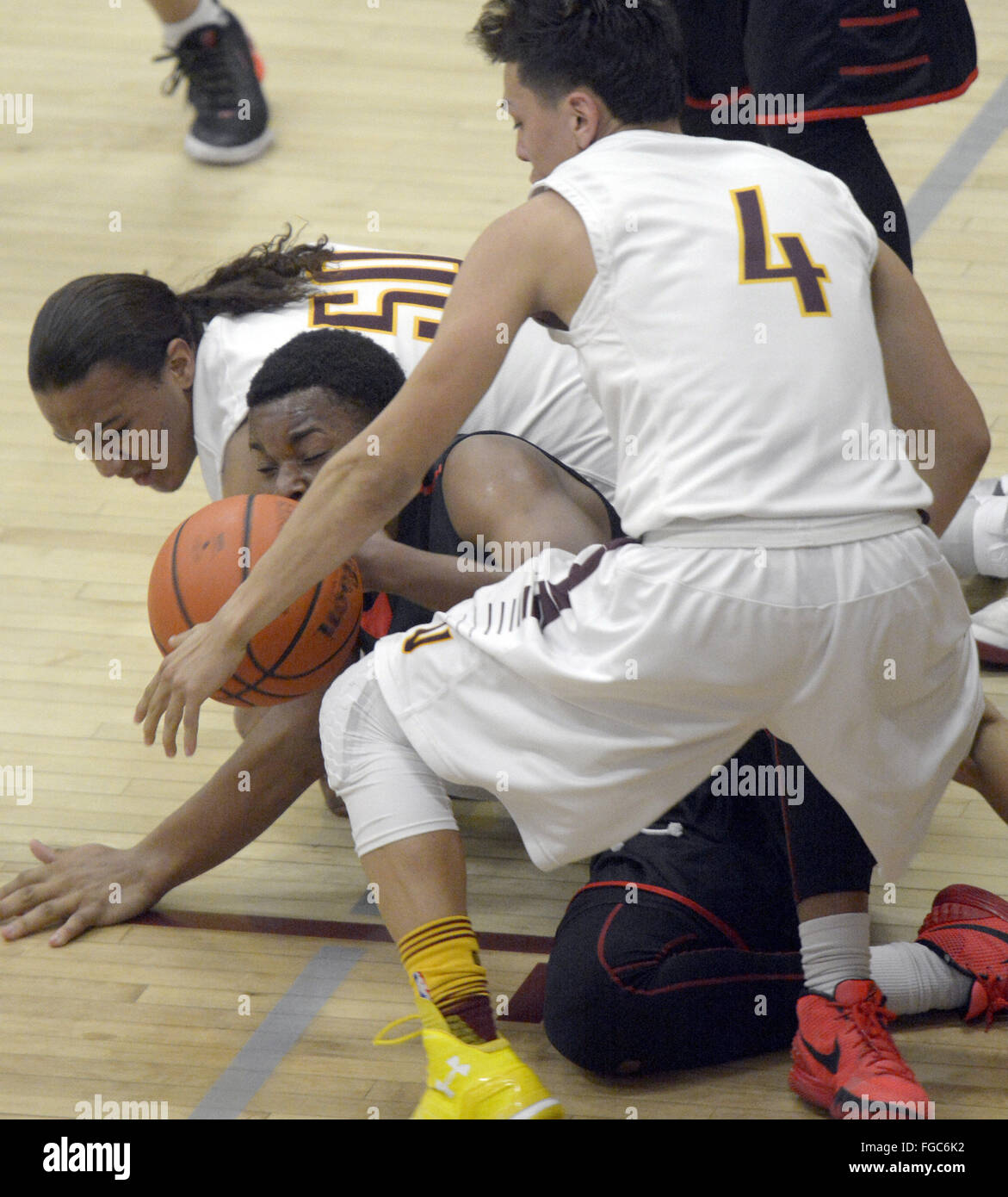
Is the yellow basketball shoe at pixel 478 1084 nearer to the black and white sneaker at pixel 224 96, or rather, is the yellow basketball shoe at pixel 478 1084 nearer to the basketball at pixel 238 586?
the basketball at pixel 238 586

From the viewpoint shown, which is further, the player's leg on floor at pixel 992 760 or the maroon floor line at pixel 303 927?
the maroon floor line at pixel 303 927

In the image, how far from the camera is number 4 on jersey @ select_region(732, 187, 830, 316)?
1970 mm

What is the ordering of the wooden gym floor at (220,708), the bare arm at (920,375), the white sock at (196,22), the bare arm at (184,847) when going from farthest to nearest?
the white sock at (196,22) < the bare arm at (184,847) < the wooden gym floor at (220,708) < the bare arm at (920,375)

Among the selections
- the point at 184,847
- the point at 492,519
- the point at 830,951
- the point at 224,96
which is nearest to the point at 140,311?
the point at 492,519

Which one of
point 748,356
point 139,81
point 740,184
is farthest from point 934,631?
point 139,81

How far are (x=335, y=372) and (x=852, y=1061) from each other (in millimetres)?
1252

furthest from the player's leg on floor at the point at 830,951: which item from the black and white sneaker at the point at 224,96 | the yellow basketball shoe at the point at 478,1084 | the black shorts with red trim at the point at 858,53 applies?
the black and white sneaker at the point at 224,96

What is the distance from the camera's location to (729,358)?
194 centimetres

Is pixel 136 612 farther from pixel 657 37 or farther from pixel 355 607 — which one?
pixel 657 37

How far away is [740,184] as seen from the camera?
2037mm

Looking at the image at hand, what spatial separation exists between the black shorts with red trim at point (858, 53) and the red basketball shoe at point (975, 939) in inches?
58.1

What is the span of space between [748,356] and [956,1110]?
3.38 feet

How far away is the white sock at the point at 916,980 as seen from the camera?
2.33 metres

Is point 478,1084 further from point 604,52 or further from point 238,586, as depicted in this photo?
point 604,52
